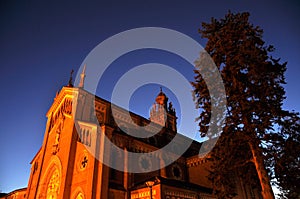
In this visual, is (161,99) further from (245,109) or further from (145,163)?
(245,109)

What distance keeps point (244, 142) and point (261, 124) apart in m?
1.21

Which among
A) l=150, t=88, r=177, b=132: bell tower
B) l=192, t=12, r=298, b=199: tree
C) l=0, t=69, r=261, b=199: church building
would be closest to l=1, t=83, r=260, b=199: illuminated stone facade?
l=0, t=69, r=261, b=199: church building

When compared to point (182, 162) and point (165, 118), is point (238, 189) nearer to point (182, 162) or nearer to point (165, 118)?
point (182, 162)

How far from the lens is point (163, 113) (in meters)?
39.3

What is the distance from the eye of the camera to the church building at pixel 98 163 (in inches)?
605

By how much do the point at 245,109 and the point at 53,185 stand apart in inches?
711

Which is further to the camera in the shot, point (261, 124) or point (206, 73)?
point (206, 73)

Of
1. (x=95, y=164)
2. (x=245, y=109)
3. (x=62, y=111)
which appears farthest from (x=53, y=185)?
(x=245, y=109)

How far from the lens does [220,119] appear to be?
11.8 meters

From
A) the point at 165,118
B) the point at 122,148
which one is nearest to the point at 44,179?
the point at 122,148

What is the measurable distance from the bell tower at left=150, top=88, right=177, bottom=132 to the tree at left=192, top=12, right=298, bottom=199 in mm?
26330

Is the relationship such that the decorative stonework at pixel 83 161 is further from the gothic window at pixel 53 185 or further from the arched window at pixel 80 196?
the gothic window at pixel 53 185

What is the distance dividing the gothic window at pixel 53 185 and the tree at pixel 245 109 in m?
14.5

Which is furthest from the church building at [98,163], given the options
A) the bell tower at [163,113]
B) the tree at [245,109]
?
the bell tower at [163,113]
